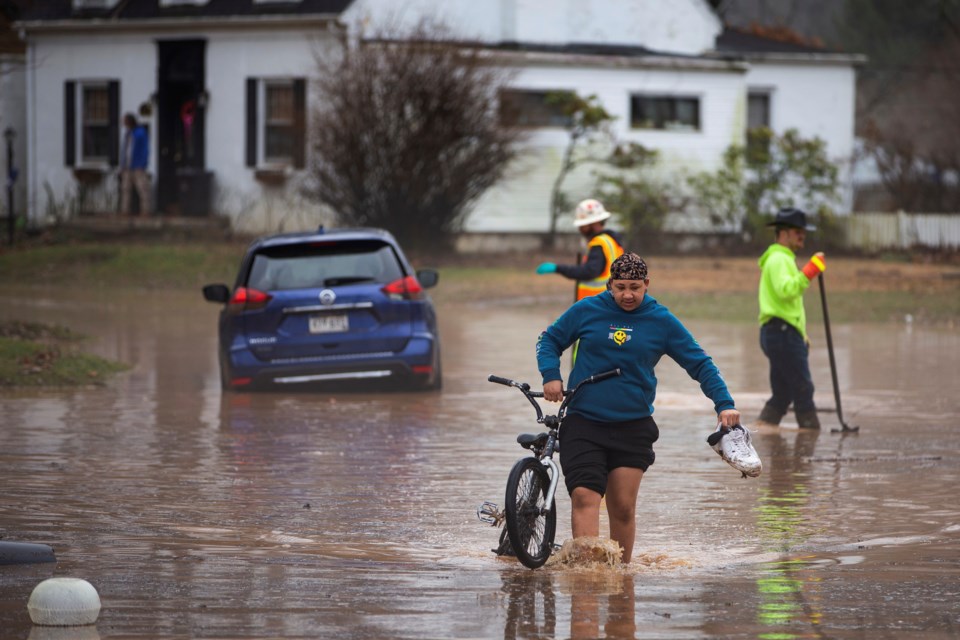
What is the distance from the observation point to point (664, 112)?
1483 inches

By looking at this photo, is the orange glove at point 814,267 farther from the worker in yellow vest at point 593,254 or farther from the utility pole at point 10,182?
the utility pole at point 10,182

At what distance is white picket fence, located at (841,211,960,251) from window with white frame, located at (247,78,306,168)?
12456 millimetres

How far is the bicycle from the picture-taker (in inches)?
314

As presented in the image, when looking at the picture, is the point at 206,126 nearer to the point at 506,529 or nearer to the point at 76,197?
the point at 76,197

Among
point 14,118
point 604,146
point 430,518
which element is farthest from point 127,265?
point 430,518

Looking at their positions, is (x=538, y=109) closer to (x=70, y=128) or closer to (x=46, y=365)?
(x=70, y=128)

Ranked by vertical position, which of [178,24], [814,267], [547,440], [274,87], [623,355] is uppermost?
[178,24]

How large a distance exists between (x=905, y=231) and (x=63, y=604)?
107ft

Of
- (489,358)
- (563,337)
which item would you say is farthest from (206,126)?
(563,337)

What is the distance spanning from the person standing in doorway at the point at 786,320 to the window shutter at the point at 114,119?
25639 millimetres

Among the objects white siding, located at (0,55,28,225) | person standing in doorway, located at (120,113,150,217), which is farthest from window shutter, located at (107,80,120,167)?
white siding, located at (0,55,28,225)

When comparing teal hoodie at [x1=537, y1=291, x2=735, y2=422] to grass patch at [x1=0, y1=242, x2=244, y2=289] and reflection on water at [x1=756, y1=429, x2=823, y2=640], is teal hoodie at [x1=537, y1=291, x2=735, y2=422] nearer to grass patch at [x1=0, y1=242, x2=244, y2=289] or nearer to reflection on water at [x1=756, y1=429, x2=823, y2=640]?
reflection on water at [x1=756, y1=429, x2=823, y2=640]

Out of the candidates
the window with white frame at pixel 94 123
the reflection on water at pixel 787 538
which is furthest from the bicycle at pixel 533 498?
the window with white frame at pixel 94 123

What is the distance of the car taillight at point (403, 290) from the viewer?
15664 millimetres
